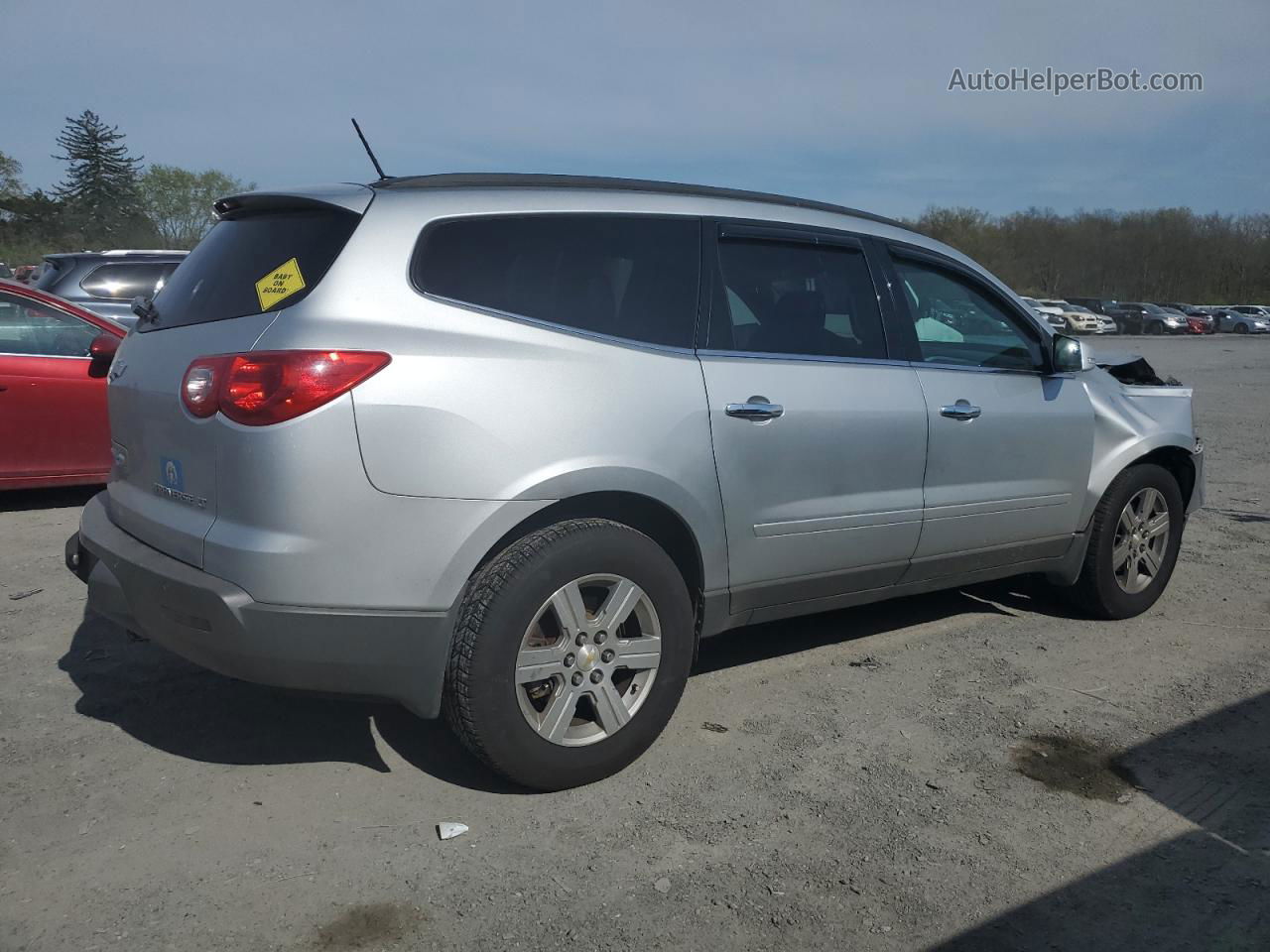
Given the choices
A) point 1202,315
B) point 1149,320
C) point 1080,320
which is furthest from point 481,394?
point 1202,315

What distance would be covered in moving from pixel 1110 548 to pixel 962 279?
1.48 metres

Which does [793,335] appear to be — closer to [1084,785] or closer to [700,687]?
[700,687]

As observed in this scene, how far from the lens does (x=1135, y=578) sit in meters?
5.35

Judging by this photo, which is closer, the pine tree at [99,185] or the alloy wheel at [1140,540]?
the alloy wheel at [1140,540]

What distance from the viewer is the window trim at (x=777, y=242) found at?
3789mm

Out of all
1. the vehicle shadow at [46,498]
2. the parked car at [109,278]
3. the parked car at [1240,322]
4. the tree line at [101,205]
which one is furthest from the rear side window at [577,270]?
the parked car at [1240,322]

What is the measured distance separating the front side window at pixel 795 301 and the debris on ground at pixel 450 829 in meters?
1.71

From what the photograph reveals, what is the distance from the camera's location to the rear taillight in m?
2.92

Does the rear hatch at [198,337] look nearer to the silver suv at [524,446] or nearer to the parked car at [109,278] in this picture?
the silver suv at [524,446]

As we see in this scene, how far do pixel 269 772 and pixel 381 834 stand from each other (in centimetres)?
58

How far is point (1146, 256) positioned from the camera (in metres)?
77.1

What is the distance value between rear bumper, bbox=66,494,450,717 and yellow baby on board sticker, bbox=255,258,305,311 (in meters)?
0.79

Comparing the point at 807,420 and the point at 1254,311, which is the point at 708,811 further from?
the point at 1254,311

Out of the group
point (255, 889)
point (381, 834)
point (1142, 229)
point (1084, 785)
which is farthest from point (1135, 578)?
point (1142, 229)
